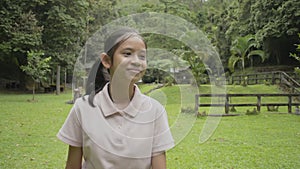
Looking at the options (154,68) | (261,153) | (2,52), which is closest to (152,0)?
(154,68)

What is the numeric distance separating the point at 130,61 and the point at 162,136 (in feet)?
0.70

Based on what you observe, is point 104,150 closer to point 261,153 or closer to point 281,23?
point 261,153

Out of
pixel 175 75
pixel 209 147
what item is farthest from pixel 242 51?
pixel 175 75

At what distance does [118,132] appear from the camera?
0.82 metres

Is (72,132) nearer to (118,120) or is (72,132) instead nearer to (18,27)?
(118,120)

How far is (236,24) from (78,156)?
23.2 m

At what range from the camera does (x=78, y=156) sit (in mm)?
895

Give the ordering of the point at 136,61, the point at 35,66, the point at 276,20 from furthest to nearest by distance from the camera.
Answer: the point at 276,20
the point at 35,66
the point at 136,61

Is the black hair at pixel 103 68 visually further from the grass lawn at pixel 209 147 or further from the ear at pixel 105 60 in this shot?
the grass lawn at pixel 209 147

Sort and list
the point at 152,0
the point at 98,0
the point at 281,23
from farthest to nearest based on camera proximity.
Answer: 1. the point at 98,0
2. the point at 281,23
3. the point at 152,0

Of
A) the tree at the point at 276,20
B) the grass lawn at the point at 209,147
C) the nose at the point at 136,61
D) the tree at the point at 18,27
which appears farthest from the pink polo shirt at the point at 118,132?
the tree at the point at 276,20

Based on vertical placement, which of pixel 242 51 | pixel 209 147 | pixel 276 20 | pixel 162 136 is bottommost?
pixel 209 147

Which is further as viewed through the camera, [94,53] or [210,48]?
[210,48]

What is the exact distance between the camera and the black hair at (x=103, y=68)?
80cm
